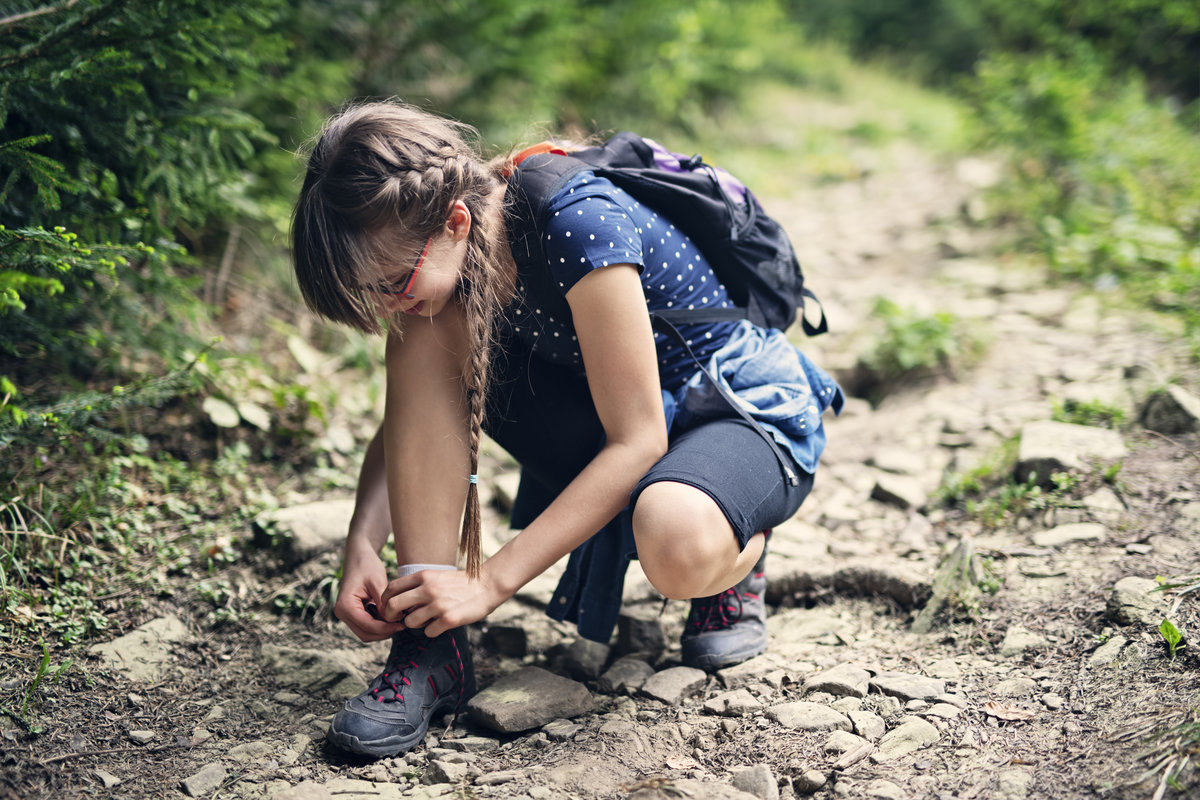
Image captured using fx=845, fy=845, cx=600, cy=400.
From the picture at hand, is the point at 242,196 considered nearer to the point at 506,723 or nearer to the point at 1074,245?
the point at 506,723

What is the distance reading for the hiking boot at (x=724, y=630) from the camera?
186 cm

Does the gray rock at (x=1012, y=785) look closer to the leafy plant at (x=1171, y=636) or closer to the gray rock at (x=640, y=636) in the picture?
the leafy plant at (x=1171, y=636)

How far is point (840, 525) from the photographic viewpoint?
2494mm

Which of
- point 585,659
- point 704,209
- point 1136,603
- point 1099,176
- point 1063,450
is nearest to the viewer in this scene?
point 1136,603

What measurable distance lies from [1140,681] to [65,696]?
2035mm

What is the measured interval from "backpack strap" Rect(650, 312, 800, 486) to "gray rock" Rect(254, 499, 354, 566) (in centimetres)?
107

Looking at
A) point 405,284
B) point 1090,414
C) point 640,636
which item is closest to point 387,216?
point 405,284

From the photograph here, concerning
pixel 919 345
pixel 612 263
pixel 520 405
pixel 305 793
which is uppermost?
pixel 612 263

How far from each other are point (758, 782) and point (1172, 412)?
5.80 feet

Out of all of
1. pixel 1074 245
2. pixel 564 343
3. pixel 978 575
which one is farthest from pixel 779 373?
pixel 1074 245

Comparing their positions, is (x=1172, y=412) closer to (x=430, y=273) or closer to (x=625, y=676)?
(x=625, y=676)

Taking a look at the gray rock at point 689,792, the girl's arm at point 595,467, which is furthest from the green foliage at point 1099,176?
the gray rock at point 689,792

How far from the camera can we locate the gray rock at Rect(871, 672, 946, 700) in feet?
5.41

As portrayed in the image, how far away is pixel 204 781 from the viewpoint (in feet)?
4.95
